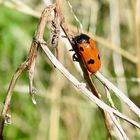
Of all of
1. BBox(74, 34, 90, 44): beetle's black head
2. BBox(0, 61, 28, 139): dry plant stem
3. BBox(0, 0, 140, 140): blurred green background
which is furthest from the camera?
BBox(0, 0, 140, 140): blurred green background

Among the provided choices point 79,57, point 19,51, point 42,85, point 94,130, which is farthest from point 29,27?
point 79,57

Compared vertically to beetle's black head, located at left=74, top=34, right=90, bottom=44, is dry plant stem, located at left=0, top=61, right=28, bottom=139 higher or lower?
lower

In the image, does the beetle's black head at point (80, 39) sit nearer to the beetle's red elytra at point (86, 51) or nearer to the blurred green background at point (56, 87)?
the beetle's red elytra at point (86, 51)

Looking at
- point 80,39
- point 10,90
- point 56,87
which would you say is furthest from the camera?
point 56,87

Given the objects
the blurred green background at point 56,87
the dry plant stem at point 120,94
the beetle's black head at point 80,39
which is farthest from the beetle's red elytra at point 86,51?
the blurred green background at point 56,87

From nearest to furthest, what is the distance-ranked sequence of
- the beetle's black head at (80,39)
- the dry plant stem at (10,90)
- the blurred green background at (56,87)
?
the dry plant stem at (10,90) < the beetle's black head at (80,39) < the blurred green background at (56,87)

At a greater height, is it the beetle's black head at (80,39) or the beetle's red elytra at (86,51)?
the beetle's black head at (80,39)

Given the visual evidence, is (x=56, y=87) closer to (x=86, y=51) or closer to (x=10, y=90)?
(x=86, y=51)

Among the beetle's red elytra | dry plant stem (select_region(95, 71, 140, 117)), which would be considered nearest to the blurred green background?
the beetle's red elytra

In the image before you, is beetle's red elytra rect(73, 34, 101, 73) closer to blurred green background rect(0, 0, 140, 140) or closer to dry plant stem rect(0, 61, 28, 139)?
dry plant stem rect(0, 61, 28, 139)

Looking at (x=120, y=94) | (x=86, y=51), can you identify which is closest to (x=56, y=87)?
(x=86, y=51)

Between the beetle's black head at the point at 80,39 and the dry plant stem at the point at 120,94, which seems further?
the beetle's black head at the point at 80,39
